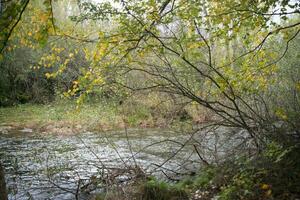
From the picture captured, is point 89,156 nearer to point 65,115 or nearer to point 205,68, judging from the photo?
point 205,68

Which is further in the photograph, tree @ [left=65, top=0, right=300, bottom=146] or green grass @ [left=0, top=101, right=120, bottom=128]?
green grass @ [left=0, top=101, right=120, bottom=128]

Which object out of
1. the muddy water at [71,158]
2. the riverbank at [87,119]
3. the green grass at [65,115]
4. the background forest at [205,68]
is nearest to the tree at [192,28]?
the background forest at [205,68]

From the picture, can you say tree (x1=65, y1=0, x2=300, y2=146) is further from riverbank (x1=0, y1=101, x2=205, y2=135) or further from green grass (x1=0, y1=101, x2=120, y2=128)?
green grass (x1=0, y1=101, x2=120, y2=128)

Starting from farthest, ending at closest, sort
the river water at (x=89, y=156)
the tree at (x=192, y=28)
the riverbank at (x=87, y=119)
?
the riverbank at (x=87, y=119), the river water at (x=89, y=156), the tree at (x=192, y=28)

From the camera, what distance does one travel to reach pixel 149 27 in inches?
220

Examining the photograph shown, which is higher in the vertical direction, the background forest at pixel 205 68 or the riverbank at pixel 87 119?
the background forest at pixel 205 68

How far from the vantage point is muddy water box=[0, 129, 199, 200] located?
6941 millimetres

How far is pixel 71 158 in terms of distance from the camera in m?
9.60

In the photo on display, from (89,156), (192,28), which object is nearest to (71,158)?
(89,156)

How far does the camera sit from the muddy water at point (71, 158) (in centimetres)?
694

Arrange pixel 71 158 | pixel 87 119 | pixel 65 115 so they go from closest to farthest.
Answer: pixel 71 158 → pixel 87 119 → pixel 65 115

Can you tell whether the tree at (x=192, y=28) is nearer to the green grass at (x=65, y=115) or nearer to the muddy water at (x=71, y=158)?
the muddy water at (x=71, y=158)

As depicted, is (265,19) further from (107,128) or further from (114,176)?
(107,128)

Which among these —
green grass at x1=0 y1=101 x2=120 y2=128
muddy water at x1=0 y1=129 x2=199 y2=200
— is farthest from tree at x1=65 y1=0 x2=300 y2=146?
green grass at x1=0 y1=101 x2=120 y2=128
